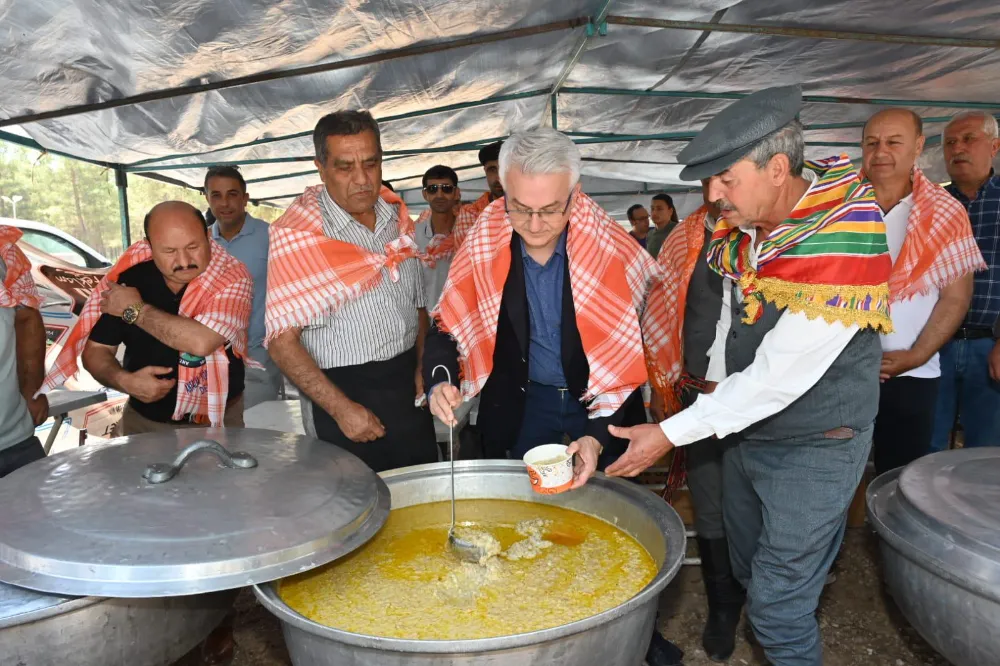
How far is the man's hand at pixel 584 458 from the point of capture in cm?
191

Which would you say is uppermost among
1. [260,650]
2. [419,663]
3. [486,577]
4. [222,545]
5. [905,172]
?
[905,172]

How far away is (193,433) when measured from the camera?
2105 millimetres

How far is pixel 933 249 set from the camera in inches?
111

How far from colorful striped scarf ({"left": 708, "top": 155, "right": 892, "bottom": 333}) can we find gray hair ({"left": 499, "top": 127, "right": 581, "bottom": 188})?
1.88ft

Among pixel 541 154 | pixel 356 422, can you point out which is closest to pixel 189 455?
pixel 356 422

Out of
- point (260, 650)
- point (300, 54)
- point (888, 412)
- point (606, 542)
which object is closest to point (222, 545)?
point (606, 542)

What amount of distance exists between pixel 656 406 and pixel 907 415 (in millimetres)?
1064

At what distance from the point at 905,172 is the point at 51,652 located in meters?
3.30

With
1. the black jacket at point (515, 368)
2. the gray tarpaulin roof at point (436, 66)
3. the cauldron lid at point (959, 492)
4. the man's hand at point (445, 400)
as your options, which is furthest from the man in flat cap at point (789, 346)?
the gray tarpaulin roof at point (436, 66)

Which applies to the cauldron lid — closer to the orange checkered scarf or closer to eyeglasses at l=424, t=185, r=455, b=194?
the orange checkered scarf

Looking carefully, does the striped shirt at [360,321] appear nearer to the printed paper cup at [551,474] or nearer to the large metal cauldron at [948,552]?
the printed paper cup at [551,474]

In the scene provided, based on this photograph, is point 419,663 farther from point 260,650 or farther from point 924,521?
point 260,650

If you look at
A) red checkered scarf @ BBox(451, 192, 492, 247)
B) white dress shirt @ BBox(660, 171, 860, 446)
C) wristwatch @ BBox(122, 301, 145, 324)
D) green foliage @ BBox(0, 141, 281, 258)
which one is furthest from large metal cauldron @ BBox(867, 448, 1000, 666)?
green foliage @ BBox(0, 141, 281, 258)

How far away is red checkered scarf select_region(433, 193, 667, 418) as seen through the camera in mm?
2098
